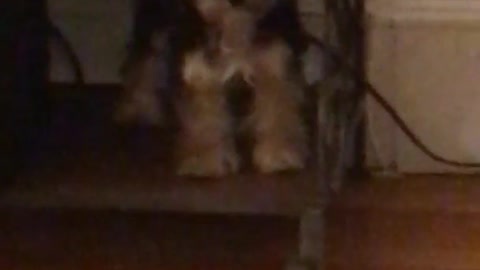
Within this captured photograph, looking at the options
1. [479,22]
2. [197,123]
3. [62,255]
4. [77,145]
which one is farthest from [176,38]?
[479,22]

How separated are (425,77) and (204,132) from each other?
39cm

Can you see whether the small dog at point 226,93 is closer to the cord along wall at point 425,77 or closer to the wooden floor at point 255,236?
the wooden floor at point 255,236

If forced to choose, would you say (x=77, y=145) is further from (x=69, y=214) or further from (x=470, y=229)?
(x=470, y=229)

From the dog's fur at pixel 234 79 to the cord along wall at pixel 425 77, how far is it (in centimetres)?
25

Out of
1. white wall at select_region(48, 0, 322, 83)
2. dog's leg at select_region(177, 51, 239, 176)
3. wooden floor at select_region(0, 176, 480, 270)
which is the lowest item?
wooden floor at select_region(0, 176, 480, 270)

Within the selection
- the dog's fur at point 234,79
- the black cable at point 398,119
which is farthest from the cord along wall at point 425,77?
the dog's fur at point 234,79

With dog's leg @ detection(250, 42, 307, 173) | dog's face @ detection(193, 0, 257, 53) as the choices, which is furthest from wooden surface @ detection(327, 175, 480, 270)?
dog's face @ detection(193, 0, 257, 53)

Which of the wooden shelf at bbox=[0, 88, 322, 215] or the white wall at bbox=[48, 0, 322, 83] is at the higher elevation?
the white wall at bbox=[48, 0, 322, 83]

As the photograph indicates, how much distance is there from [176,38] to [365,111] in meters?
0.36

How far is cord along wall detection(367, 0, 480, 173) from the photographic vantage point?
1577mm

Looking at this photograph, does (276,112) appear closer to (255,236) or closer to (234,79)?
(234,79)

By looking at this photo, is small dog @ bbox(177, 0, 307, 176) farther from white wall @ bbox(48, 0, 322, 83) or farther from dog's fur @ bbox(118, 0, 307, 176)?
white wall @ bbox(48, 0, 322, 83)

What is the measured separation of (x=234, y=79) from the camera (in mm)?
1330

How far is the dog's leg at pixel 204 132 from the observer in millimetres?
1330
